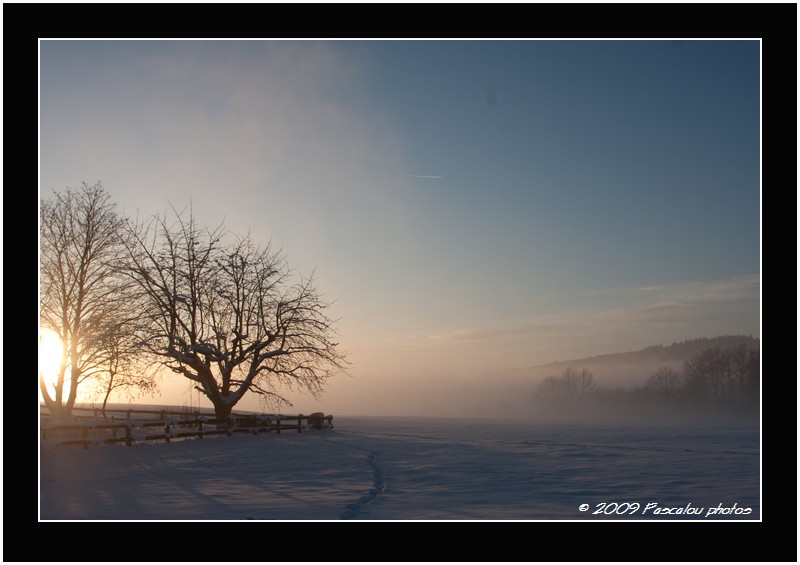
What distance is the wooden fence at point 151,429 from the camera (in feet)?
80.8

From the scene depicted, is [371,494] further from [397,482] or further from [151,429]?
[151,429]

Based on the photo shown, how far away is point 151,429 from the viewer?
3519 centimetres

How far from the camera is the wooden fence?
24625 mm

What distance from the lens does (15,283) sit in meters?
9.96

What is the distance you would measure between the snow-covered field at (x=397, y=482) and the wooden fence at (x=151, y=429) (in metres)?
0.69

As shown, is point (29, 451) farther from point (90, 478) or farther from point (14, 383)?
point (90, 478)

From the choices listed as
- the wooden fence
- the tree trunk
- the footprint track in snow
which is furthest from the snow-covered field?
the tree trunk

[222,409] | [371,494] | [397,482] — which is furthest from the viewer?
[222,409]

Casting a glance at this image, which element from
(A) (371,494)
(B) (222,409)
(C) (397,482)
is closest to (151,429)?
(B) (222,409)

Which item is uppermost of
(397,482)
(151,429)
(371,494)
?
(371,494)

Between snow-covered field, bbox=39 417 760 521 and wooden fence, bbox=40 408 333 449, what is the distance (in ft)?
2.28

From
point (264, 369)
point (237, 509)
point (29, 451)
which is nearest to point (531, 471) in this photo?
point (237, 509)

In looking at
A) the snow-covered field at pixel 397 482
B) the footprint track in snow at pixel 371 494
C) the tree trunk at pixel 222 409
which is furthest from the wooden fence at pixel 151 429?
the footprint track in snow at pixel 371 494

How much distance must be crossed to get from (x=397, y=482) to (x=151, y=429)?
23.1 m
